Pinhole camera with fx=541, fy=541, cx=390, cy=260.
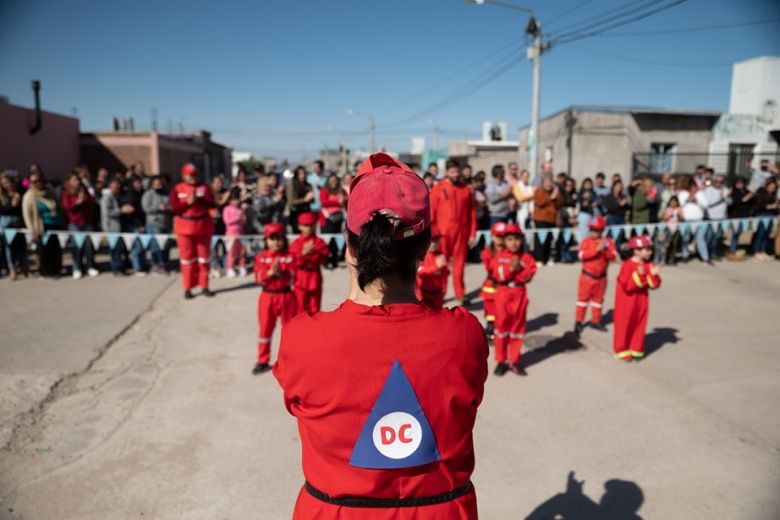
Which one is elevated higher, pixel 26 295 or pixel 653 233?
pixel 653 233

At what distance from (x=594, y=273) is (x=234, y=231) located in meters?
6.51

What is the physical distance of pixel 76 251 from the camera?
31.6 ft

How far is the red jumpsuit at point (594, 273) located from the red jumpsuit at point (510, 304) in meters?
1.58

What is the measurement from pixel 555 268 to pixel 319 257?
6.50m

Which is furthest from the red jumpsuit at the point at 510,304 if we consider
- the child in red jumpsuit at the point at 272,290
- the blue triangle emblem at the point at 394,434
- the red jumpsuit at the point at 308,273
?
the blue triangle emblem at the point at 394,434

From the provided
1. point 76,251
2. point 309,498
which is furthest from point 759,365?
point 76,251

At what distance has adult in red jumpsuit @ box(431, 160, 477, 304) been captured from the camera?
753 cm

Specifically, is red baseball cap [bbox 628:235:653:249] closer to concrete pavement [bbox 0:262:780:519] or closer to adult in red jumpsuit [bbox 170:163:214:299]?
concrete pavement [bbox 0:262:780:519]

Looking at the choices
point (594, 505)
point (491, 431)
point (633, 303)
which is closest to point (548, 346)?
point (633, 303)

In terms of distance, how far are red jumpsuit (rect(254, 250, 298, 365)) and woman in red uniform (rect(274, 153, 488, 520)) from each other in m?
3.91

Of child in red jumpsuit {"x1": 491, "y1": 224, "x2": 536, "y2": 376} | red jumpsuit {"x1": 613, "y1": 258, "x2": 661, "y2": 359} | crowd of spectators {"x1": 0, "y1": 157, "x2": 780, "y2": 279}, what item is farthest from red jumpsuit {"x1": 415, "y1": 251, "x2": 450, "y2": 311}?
crowd of spectators {"x1": 0, "y1": 157, "x2": 780, "y2": 279}

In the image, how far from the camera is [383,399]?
1.36 meters

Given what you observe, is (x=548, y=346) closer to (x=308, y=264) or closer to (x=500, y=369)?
(x=500, y=369)

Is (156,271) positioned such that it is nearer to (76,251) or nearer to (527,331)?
(76,251)
